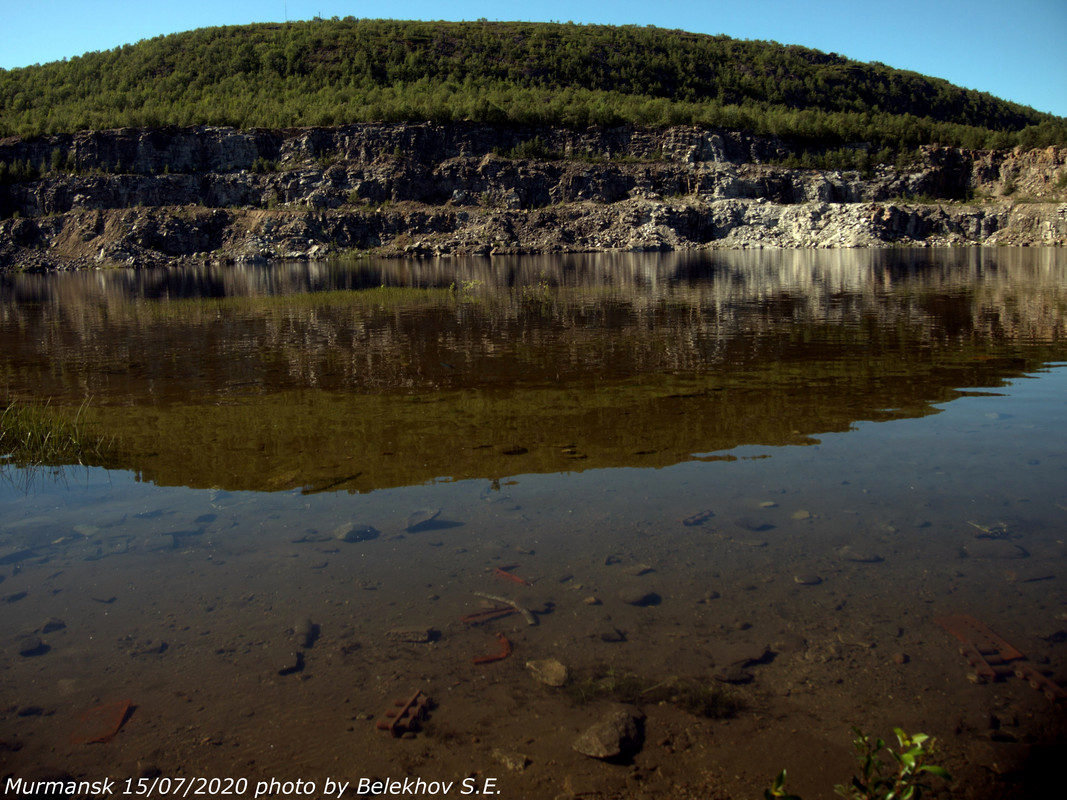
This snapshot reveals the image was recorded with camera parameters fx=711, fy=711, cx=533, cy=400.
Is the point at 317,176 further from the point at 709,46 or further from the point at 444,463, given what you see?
the point at 709,46

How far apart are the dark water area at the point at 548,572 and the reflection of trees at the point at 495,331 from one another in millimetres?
639

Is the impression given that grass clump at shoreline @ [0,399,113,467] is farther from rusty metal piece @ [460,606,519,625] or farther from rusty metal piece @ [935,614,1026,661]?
rusty metal piece @ [935,614,1026,661]

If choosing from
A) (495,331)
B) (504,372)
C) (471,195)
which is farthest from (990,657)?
(471,195)

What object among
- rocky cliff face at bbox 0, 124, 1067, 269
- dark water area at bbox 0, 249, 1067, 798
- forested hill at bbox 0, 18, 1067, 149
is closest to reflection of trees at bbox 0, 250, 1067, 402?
dark water area at bbox 0, 249, 1067, 798

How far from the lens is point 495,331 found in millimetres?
18016

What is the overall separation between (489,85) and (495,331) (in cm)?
12030

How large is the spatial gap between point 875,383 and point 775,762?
→ 28.8ft

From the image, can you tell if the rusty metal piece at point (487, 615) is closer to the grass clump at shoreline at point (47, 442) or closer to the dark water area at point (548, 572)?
the dark water area at point (548, 572)

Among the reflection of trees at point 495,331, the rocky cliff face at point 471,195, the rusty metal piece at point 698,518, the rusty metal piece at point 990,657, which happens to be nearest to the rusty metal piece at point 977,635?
the rusty metal piece at point 990,657

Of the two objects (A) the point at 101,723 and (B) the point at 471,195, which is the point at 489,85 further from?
(A) the point at 101,723

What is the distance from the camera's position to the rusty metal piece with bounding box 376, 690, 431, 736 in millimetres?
3887

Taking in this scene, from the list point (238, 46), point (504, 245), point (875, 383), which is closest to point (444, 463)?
point (875, 383)

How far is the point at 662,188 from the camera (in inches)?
3649

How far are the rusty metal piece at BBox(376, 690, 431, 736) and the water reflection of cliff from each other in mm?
3513
